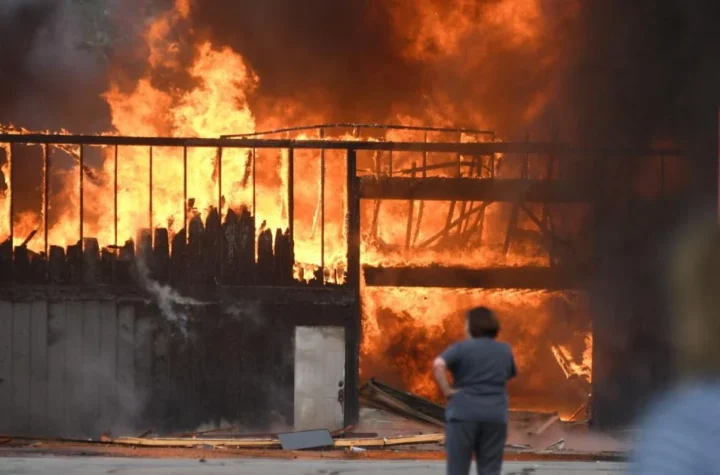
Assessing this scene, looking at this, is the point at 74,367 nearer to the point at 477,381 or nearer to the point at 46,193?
the point at 46,193

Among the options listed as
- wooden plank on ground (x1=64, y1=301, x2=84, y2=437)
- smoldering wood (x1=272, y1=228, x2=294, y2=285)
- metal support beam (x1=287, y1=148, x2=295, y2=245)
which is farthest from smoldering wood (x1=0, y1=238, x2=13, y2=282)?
metal support beam (x1=287, y1=148, x2=295, y2=245)

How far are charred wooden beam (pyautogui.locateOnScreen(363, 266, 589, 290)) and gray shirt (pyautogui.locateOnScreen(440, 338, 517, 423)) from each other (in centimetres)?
734

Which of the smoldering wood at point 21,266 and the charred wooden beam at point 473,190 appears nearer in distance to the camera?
the smoldering wood at point 21,266

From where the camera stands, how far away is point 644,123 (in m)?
14.6

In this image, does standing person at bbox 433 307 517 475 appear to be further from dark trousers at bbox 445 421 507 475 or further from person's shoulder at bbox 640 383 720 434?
person's shoulder at bbox 640 383 720 434

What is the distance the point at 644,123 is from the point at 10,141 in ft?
Result: 30.3

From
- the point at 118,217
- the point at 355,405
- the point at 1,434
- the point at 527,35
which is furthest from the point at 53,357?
the point at 527,35

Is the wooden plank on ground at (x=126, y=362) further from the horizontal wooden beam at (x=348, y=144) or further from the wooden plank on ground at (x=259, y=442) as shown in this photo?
the horizontal wooden beam at (x=348, y=144)

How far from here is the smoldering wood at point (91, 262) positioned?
13.8 m

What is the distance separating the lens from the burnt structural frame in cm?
1373

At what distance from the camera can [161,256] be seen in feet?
45.4

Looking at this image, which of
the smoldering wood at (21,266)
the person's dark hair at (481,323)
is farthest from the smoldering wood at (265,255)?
the person's dark hair at (481,323)

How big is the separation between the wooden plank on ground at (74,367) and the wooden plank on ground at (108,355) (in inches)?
11.2

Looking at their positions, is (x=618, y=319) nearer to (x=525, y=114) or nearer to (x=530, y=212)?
(x=530, y=212)
